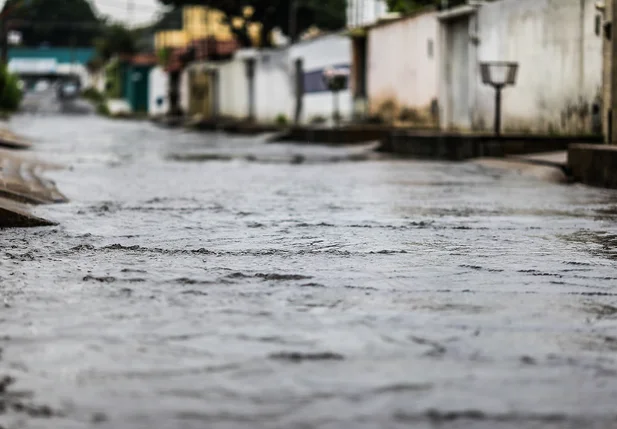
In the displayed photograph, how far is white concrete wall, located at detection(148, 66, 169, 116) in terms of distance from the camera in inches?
3024

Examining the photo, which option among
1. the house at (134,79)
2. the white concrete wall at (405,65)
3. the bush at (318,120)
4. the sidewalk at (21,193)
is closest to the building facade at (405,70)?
the white concrete wall at (405,65)

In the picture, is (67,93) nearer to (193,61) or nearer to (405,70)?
(193,61)

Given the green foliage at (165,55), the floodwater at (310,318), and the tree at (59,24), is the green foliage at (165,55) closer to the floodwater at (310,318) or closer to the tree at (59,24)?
the tree at (59,24)

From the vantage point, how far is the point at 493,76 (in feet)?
60.7

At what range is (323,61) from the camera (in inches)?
1485

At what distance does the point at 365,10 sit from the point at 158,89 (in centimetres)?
4455

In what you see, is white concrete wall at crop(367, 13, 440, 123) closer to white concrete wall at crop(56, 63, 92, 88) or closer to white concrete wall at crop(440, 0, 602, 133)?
white concrete wall at crop(440, 0, 602, 133)

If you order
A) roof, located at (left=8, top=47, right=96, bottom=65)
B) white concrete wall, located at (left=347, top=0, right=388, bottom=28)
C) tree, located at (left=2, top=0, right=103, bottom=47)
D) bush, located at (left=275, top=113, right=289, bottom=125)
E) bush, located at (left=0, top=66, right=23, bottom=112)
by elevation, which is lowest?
bush, located at (left=275, top=113, right=289, bottom=125)

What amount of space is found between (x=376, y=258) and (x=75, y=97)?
108 meters

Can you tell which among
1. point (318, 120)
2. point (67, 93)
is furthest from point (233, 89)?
point (67, 93)

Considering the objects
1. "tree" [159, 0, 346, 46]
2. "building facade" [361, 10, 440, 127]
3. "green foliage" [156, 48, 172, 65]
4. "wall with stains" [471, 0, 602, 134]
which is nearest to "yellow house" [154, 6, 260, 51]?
"green foliage" [156, 48, 172, 65]

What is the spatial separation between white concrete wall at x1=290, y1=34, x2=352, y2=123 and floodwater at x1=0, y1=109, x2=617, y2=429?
26079 mm

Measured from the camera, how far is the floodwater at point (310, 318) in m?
3.12

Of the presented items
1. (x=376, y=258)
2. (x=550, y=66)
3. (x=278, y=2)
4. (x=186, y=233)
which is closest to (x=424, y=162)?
(x=550, y=66)
